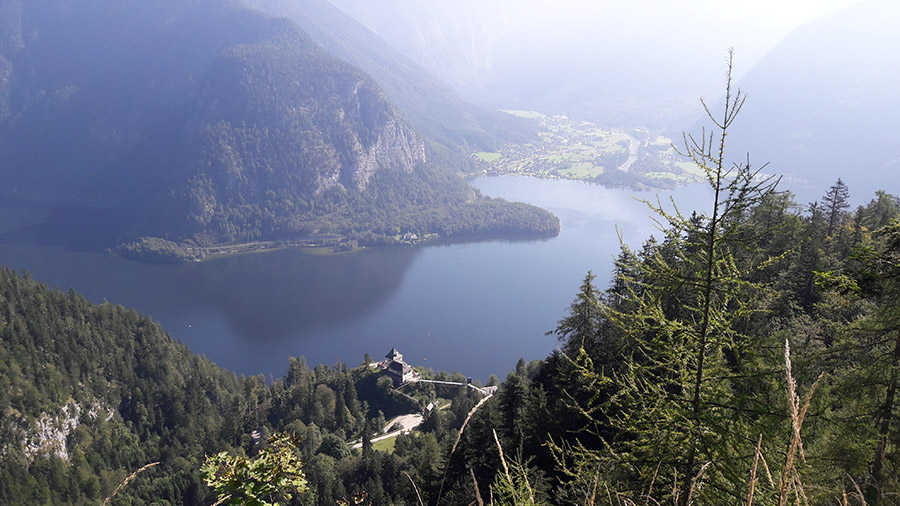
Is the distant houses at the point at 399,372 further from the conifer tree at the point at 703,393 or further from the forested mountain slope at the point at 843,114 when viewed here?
the forested mountain slope at the point at 843,114

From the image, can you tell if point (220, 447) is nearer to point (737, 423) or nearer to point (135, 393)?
point (135, 393)

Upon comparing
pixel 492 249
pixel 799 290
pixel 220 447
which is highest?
pixel 799 290

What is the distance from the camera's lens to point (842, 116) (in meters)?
165

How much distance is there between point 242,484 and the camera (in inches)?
116

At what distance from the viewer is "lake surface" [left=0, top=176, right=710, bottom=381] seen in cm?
8038

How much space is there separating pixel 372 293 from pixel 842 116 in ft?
526

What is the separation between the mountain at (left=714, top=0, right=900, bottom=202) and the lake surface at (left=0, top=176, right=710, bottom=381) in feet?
145

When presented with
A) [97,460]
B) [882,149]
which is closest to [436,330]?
[97,460]

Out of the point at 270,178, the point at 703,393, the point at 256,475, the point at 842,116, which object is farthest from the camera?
the point at 270,178

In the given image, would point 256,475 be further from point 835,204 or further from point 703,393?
point 835,204

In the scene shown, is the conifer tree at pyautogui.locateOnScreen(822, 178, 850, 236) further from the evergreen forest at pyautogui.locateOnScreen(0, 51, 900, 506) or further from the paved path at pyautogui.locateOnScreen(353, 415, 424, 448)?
the paved path at pyautogui.locateOnScreen(353, 415, 424, 448)

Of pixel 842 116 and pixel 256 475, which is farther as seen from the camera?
pixel 842 116

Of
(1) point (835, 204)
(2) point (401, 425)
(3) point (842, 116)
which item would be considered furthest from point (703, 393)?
(3) point (842, 116)

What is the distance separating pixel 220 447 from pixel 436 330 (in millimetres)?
41190
